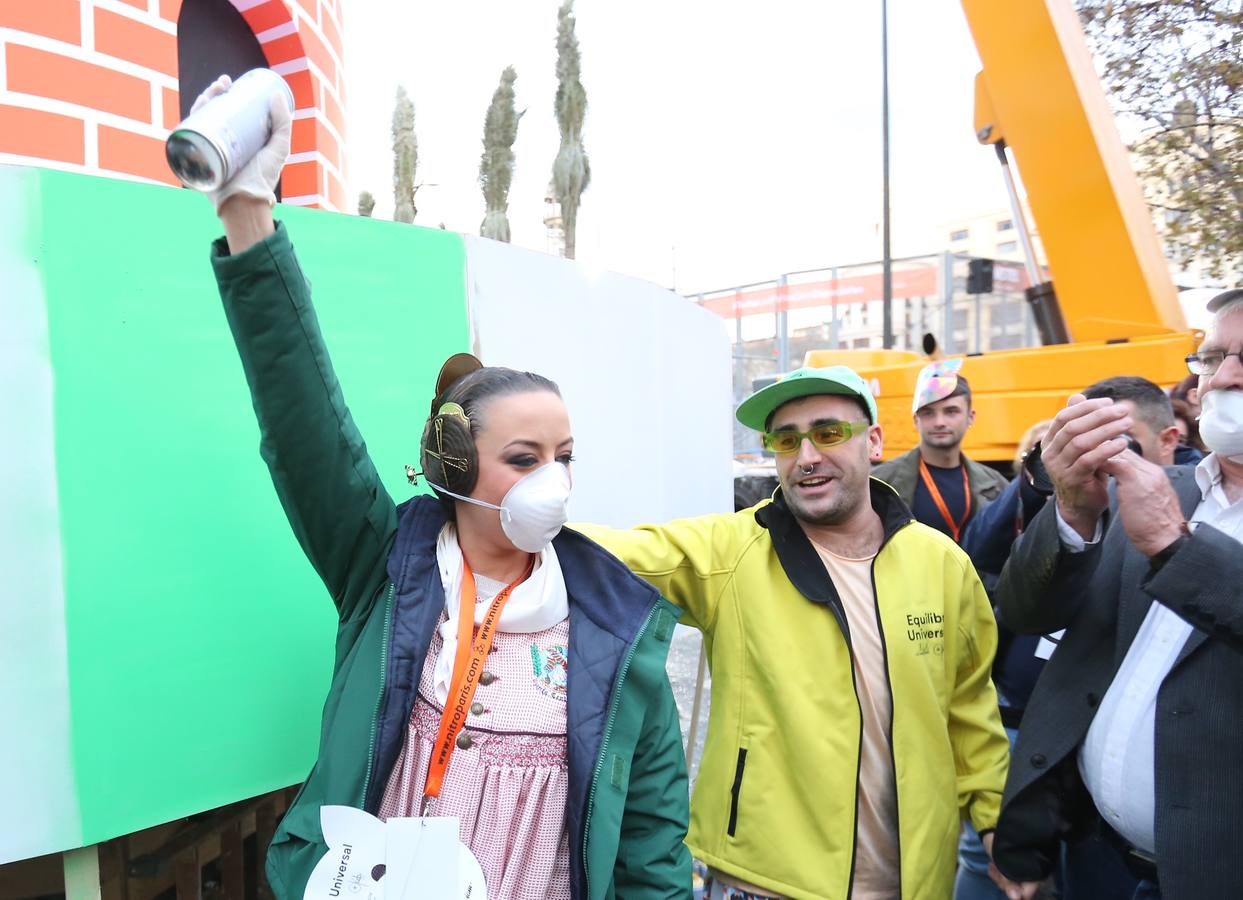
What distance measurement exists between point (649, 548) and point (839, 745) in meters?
0.64

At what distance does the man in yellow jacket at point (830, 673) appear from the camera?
1985 mm

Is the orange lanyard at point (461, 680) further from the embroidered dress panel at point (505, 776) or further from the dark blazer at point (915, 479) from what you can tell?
the dark blazer at point (915, 479)

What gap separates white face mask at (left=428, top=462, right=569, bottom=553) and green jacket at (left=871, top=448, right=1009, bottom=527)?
2.67 metres

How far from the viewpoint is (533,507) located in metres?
1.60

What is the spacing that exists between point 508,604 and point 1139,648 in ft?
4.43

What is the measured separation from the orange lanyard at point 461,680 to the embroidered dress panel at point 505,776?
0.02 metres

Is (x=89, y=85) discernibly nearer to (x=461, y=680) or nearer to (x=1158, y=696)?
(x=461, y=680)

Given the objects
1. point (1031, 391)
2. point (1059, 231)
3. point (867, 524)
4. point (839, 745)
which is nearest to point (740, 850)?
point (839, 745)

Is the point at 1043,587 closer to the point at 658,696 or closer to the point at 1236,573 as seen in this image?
the point at 1236,573

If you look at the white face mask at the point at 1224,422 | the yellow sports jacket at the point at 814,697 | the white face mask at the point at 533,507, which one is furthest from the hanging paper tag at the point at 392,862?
the white face mask at the point at 1224,422

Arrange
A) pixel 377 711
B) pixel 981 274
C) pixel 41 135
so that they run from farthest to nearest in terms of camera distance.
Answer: pixel 981 274 < pixel 41 135 < pixel 377 711

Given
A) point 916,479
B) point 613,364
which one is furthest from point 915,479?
point 613,364

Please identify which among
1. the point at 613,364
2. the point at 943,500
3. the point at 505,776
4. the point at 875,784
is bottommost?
the point at 875,784

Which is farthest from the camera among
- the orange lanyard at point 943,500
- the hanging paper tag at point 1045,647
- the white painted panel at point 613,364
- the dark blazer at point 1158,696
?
the orange lanyard at point 943,500
